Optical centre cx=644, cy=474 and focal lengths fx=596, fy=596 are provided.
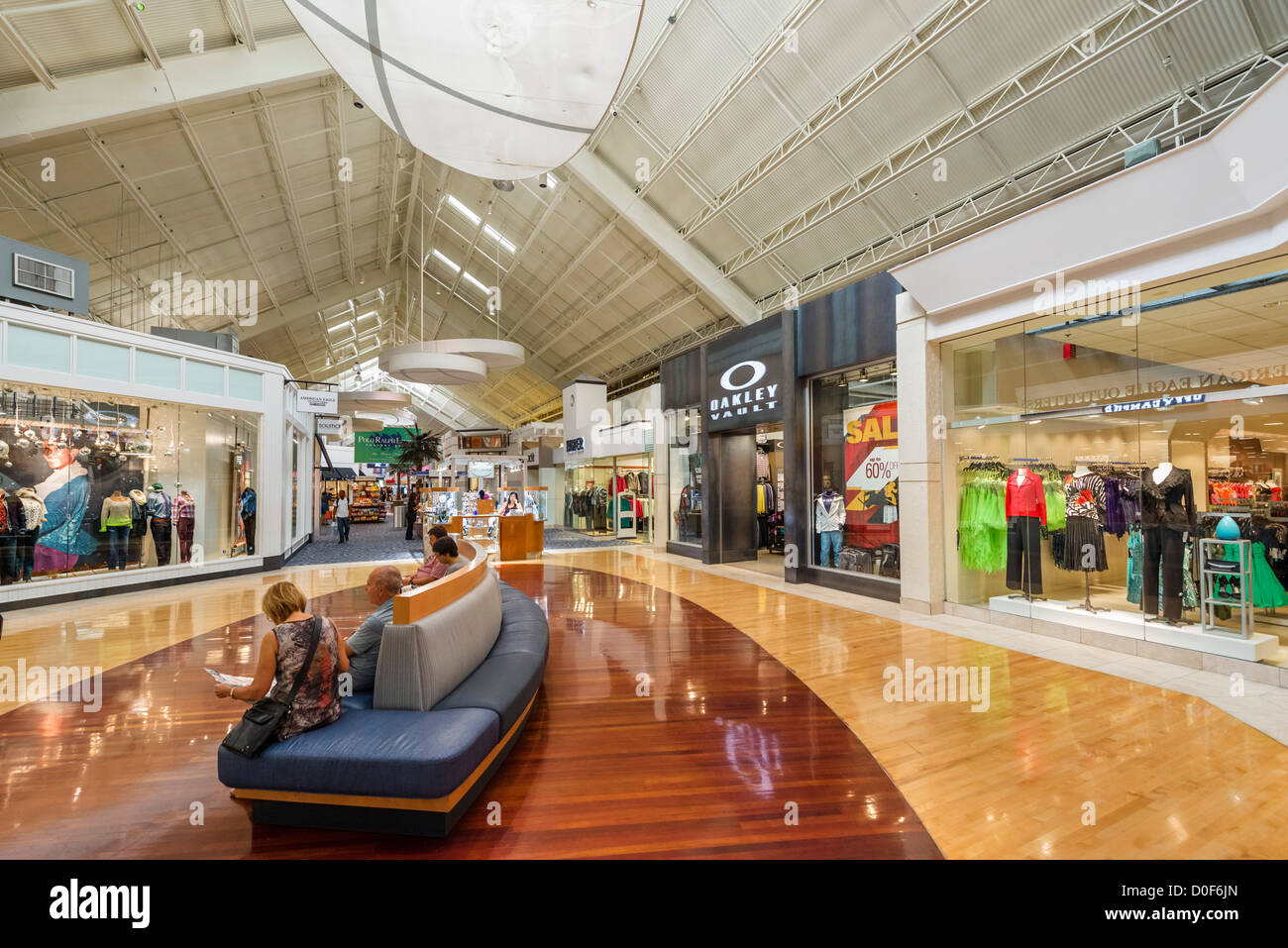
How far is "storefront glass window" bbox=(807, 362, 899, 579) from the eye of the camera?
7.67 m

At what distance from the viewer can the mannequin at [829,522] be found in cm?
839

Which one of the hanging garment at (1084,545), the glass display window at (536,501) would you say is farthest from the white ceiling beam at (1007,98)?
the glass display window at (536,501)

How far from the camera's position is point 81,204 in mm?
10023

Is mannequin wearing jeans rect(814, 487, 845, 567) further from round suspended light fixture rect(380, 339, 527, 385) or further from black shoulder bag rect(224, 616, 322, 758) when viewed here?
black shoulder bag rect(224, 616, 322, 758)

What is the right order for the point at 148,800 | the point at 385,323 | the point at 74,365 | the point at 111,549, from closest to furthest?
the point at 148,800 → the point at 74,365 → the point at 111,549 → the point at 385,323

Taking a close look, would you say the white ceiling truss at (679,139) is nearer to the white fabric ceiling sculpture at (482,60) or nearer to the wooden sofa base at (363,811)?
the white fabric ceiling sculpture at (482,60)

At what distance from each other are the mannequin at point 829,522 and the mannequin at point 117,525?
995 cm

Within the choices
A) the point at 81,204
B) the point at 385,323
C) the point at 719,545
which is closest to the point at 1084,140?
the point at 719,545

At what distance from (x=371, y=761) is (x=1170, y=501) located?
612cm

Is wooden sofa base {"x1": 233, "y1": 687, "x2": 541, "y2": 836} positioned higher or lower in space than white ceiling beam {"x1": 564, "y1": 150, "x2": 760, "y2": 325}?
lower

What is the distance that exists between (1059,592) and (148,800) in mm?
7004

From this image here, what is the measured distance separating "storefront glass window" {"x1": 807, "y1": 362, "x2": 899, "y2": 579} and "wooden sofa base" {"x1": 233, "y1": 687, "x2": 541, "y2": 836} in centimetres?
643

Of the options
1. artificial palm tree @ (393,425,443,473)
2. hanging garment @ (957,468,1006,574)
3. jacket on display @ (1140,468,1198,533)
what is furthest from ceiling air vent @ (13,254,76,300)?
artificial palm tree @ (393,425,443,473)

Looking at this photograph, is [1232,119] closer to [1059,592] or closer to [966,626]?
[1059,592]
